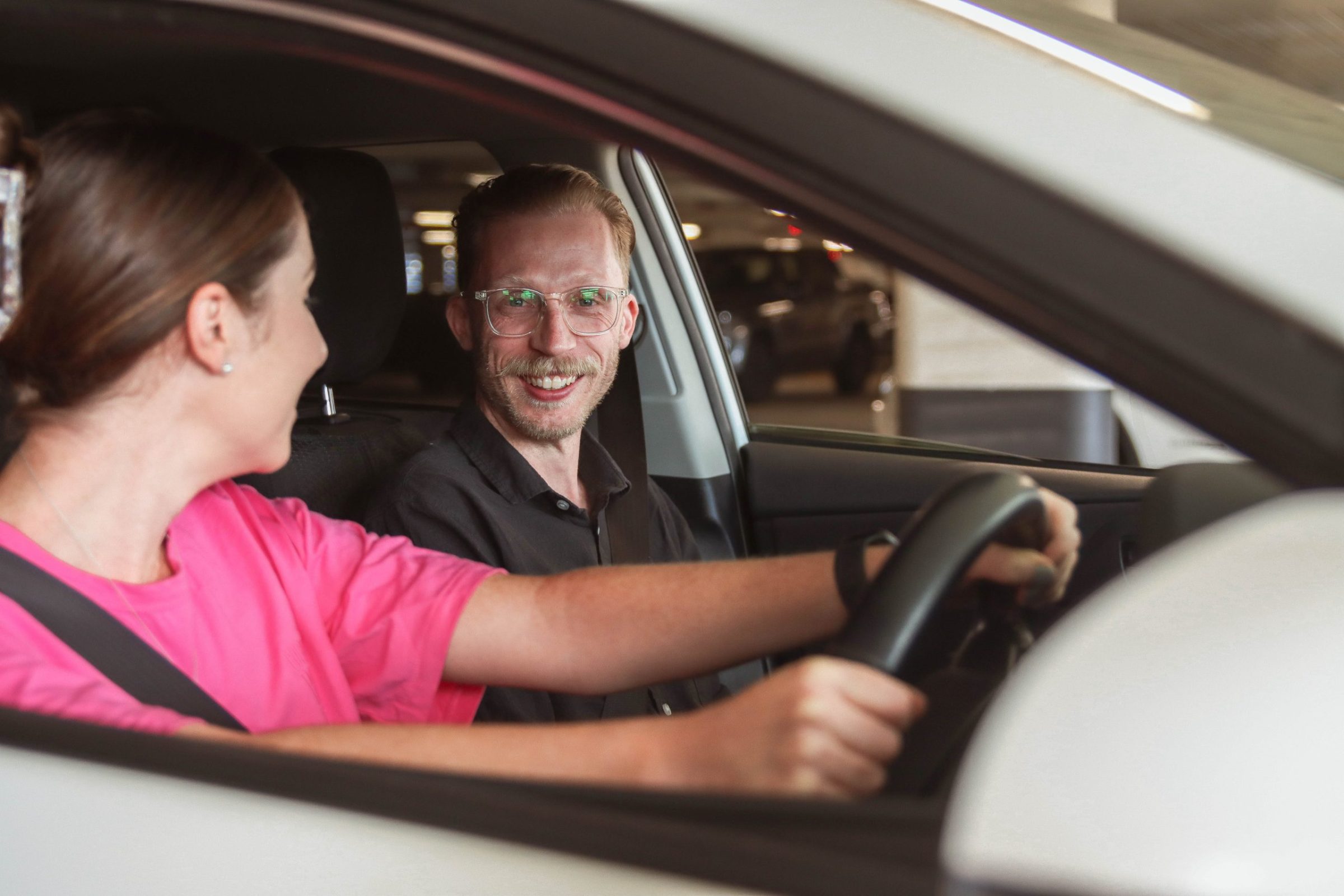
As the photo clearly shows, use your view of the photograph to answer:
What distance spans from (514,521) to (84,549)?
0.83 m

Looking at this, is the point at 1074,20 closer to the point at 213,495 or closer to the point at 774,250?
the point at 213,495

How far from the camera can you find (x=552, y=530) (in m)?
1.99

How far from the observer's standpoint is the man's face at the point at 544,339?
202cm

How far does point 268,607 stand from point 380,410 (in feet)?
3.88

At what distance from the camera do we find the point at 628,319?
7.12ft

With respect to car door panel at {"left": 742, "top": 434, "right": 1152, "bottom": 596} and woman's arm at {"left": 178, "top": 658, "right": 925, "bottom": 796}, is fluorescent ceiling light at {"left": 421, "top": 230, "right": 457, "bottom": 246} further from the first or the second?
woman's arm at {"left": 178, "top": 658, "right": 925, "bottom": 796}

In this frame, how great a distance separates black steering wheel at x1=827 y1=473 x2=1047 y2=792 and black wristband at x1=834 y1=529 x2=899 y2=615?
12 cm

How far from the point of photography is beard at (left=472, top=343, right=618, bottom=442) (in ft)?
6.60

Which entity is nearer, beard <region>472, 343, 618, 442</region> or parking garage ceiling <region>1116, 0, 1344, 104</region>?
beard <region>472, 343, 618, 442</region>

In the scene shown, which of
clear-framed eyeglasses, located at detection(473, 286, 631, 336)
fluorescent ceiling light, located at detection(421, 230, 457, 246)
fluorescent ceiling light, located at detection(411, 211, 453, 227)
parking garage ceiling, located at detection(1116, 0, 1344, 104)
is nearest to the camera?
clear-framed eyeglasses, located at detection(473, 286, 631, 336)

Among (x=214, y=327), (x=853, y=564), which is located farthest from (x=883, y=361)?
(x=214, y=327)

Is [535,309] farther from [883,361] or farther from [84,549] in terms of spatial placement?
[883,361]

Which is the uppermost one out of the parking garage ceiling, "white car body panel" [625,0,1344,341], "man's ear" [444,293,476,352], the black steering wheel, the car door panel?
the parking garage ceiling

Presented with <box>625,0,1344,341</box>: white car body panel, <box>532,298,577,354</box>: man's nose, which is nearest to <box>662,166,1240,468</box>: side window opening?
<box>625,0,1344,341</box>: white car body panel
